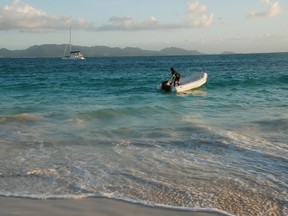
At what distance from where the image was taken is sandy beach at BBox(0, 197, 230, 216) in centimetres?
536

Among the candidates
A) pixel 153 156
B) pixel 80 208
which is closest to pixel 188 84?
pixel 153 156

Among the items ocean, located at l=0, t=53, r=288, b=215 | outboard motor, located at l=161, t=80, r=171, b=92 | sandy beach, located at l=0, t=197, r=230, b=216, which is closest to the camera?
sandy beach, located at l=0, t=197, r=230, b=216

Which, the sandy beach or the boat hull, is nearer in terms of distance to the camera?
the sandy beach

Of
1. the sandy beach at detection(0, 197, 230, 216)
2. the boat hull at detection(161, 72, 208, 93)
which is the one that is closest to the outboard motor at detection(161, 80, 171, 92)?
the boat hull at detection(161, 72, 208, 93)

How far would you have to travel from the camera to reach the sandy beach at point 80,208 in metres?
5.36

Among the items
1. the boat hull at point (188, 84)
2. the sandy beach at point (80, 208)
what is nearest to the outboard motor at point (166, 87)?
the boat hull at point (188, 84)

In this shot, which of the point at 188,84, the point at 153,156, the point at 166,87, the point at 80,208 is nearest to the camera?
the point at 80,208

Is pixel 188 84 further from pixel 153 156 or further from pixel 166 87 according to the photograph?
pixel 153 156

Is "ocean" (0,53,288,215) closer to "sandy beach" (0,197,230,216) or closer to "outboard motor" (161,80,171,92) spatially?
"sandy beach" (0,197,230,216)

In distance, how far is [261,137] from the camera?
10.2 meters

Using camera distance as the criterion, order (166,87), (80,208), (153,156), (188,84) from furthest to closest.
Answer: (188,84), (166,87), (153,156), (80,208)

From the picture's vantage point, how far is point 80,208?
552 cm

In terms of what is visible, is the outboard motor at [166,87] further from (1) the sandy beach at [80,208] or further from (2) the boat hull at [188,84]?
(1) the sandy beach at [80,208]

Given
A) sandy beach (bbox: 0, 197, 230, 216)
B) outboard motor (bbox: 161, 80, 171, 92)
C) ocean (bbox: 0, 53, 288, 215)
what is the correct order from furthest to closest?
outboard motor (bbox: 161, 80, 171, 92)
ocean (bbox: 0, 53, 288, 215)
sandy beach (bbox: 0, 197, 230, 216)
